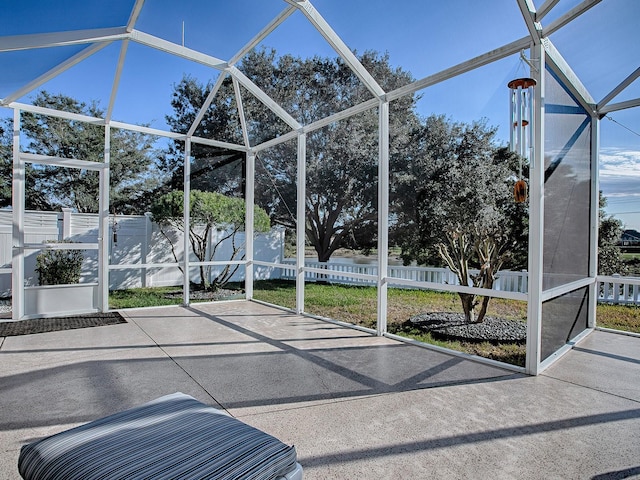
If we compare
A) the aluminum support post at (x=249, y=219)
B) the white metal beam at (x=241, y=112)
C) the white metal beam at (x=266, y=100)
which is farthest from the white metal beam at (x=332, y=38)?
the aluminum support post at (x=249, y=219)

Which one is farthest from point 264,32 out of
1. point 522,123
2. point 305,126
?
point 522,123

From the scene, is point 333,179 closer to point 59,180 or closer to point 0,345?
point 59,180

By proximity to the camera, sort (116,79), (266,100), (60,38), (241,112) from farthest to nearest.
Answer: (241,112)
(266,100)
(116,79)
(60,38)

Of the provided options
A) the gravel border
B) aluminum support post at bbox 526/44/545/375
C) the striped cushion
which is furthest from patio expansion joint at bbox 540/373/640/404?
the striped cushion

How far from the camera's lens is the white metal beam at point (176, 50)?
4477 mm

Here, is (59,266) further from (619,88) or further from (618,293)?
(618,293)

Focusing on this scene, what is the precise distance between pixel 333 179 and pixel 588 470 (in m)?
5.07

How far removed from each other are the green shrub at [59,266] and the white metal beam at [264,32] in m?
3.81

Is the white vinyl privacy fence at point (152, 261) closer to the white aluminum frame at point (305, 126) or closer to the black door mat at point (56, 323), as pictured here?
the white aluminum frame at point (305, 126)

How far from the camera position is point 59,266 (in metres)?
5.66

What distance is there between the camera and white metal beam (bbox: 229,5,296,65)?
3.89 metres

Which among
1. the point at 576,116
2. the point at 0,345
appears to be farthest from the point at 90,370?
the point at 576,116

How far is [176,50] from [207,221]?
10.3ft

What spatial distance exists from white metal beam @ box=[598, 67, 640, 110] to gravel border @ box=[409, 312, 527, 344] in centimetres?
298
